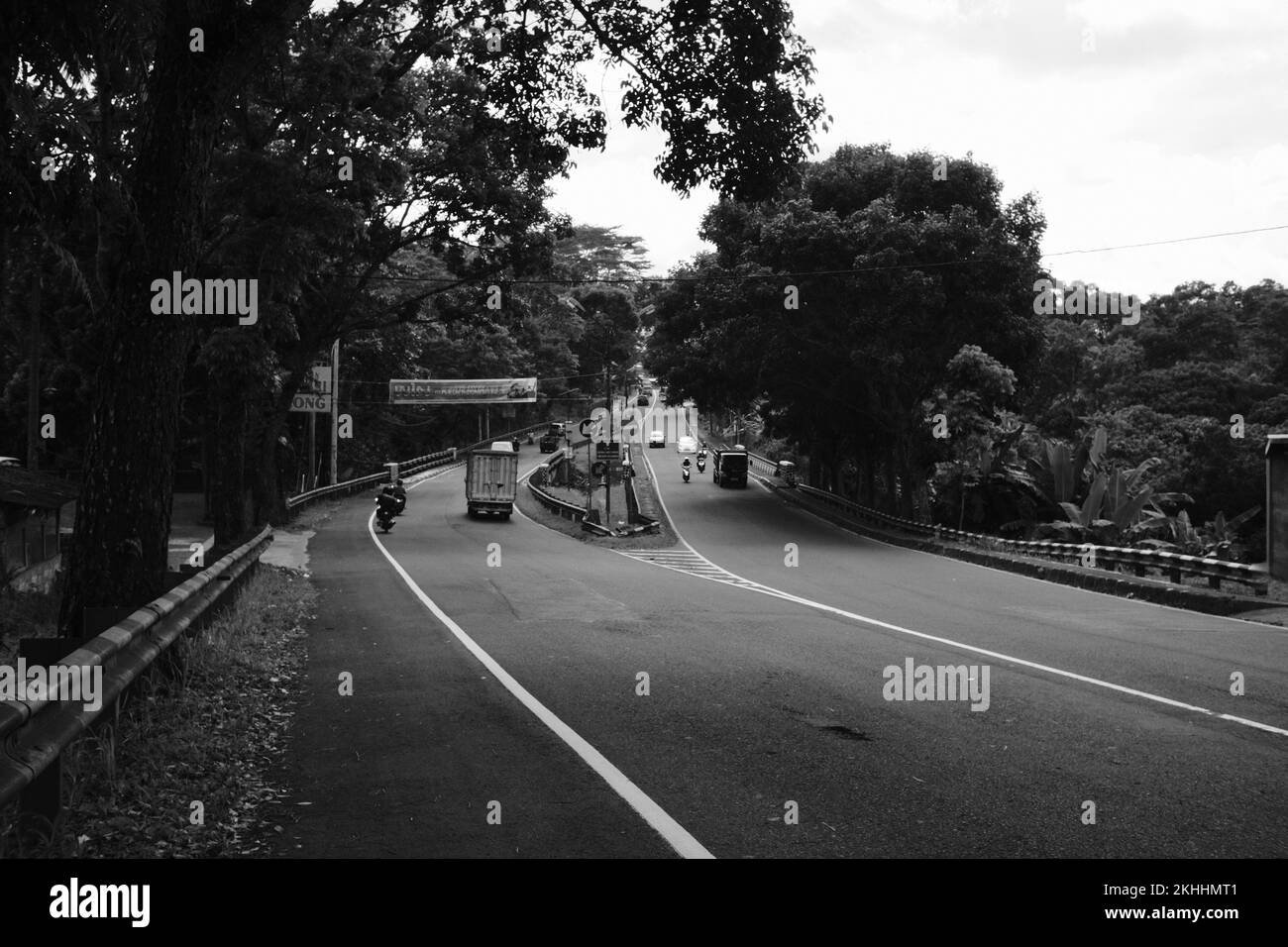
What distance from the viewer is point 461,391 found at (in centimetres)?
6581

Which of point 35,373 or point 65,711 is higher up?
point 35,373

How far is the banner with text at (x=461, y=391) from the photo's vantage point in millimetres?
64125

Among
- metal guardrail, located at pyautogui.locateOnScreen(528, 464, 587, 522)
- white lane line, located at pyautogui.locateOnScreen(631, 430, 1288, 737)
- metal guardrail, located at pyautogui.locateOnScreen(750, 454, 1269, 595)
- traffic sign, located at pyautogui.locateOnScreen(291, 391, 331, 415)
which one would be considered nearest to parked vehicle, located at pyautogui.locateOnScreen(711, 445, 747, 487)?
metal guardrail, located at pyautogui.locateOnScreen(528, 464, 587, 522)

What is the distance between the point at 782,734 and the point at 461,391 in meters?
59.6

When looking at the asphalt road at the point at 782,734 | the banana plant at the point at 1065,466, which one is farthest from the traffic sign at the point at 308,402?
the asphalt road at the point at 782,734

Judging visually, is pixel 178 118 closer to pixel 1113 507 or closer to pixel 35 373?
pixel 35 373

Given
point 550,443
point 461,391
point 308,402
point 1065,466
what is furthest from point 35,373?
point 550,443

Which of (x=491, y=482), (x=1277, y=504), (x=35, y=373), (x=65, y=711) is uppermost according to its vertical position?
(x=35, y=373)

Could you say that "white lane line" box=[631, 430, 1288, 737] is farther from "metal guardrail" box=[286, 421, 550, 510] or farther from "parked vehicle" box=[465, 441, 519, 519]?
"metal guardrail" box=[286, 421, 550, 510]

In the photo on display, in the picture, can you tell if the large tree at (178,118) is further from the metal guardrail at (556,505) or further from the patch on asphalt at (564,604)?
the metal guardrail at (556,505)

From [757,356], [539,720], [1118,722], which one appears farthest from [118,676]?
[757,356]

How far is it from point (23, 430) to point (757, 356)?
98.4ft

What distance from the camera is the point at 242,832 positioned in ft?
18.6
